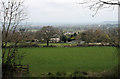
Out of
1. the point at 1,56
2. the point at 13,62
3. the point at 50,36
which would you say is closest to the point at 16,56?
the point at 13,62

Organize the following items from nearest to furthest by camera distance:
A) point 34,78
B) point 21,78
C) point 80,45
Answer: point 21,78
point 34,78
point 80,45

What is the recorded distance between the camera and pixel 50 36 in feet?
40.9

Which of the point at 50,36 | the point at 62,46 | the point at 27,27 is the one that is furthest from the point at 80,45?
the point at 27,27

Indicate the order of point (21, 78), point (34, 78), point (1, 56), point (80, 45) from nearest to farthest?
point (1, 56)
point (21, 78)
point (34, 78)
point (80, 45)

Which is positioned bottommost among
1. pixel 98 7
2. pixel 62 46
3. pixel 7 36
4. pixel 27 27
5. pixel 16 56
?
pixel 62 46

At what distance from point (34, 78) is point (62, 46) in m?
10.7

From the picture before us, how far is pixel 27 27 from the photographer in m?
2.65

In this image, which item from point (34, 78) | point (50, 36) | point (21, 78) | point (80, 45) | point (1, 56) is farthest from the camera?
point (80, 45)

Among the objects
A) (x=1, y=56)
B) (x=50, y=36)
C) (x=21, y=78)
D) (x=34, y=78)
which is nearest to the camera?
(x=1, y=56)

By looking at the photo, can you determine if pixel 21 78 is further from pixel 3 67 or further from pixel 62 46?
pixel 62 46

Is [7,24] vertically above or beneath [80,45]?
above

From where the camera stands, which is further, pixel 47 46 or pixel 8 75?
pixel 47 46

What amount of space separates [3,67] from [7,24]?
2.45 feet

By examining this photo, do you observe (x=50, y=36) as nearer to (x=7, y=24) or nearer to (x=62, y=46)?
(x=62, y=46)
